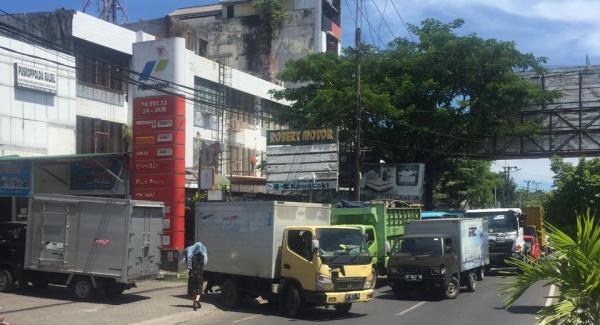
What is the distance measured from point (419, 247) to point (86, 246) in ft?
31.7

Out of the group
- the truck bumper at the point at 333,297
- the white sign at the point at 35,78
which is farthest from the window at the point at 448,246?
the white sign at the point at 35,78

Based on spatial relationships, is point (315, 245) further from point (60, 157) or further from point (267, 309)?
point (60, 157)

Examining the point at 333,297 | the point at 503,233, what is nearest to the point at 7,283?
the point at 333,297

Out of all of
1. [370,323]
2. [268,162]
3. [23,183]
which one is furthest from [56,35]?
[370,323]

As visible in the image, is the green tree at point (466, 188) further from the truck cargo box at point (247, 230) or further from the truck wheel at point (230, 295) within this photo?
the truck wheel at point (230, 295)

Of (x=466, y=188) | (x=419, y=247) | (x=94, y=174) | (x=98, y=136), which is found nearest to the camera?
(x=419, y=247)

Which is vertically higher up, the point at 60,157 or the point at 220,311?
the point at 60,157

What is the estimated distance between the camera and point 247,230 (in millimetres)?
16250

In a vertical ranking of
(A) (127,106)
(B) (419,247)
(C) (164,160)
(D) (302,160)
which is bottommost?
(B) (419,247)

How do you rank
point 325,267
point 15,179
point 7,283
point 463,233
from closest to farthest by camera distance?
point 325,267
point 7,283
point 463,233
point 15,179

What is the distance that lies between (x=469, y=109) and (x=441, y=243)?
19261 millimetres

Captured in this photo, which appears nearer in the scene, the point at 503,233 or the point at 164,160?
the point at 164,160

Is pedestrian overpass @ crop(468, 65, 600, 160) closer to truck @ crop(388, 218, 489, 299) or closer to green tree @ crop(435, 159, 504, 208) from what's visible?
green tree @ crop(435, 159, 504, 208)

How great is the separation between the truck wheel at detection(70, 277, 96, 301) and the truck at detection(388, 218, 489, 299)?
8.51 meters
